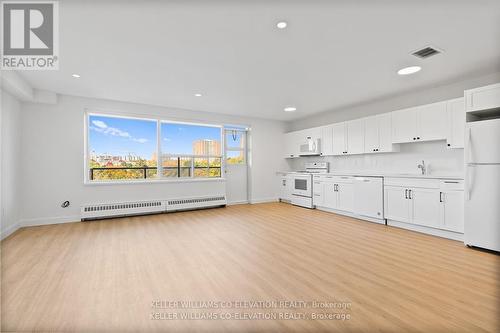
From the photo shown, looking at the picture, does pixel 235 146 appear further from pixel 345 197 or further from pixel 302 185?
pixel 345 197

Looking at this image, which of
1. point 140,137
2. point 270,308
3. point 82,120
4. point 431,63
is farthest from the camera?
point 140,137

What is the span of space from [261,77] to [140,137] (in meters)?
3.46

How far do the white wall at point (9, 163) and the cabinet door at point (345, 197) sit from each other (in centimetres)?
630

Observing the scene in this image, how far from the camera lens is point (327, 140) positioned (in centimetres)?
594

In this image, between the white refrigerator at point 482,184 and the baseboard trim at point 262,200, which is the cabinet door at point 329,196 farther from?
the white refrigerator at point 482,184

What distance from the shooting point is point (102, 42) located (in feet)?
8.43

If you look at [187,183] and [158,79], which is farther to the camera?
[187,183]

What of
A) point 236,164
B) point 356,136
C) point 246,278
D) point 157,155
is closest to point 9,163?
point 157,155

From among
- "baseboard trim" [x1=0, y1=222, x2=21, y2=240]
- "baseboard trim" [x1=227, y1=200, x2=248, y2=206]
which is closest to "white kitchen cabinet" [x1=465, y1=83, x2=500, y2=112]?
"baseboard trim" [x1=227, y1=200, x2=248, y2=206]

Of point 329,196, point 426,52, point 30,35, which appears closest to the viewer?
point 30,35

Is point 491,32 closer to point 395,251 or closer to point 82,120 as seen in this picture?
point 395,251

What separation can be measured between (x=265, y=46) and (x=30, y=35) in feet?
8.60

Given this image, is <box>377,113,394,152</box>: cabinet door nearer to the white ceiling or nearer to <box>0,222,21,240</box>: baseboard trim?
the white ceiling

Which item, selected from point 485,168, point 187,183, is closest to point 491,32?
point 485,168
